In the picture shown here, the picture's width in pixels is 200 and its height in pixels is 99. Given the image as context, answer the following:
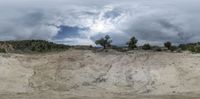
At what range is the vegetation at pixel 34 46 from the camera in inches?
1717

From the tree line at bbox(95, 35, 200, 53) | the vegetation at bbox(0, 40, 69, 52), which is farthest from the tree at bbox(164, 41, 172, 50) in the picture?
the vegetation at bbox(0, 40, 69, 52)

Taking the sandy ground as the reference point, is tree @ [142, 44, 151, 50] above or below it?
above

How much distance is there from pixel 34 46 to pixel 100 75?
9492 mm

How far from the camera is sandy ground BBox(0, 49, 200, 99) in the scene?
111 feet

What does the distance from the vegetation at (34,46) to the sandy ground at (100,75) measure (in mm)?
3514

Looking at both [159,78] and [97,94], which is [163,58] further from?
[97,94]

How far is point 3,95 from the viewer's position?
107 feet

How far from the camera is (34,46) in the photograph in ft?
145

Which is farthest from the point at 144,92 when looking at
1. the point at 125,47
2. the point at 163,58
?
the point at 125,47

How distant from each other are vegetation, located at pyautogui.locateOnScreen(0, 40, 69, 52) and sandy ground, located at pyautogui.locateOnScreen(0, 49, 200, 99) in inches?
138

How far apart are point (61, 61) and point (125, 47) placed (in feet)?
26.5

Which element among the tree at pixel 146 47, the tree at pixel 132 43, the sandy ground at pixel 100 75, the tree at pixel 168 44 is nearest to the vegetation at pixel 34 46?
the sandy ground at pixel 100 75

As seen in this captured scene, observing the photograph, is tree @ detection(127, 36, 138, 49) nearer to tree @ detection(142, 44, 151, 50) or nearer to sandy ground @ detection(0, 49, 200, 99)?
tree @ detection(142, 44, 151, 50)

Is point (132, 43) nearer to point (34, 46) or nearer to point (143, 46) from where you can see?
point (143, 46)
